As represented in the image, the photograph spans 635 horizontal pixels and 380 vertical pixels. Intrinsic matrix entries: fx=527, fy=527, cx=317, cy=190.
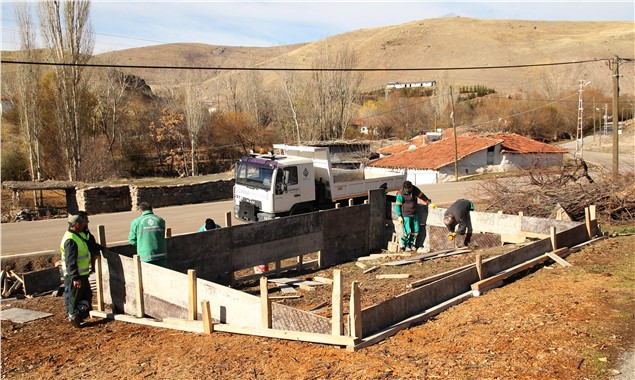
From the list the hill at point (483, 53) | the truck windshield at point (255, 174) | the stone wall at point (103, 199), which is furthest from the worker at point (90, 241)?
the hill at point (483, 53)

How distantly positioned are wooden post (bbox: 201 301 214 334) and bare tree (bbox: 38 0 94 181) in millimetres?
29490

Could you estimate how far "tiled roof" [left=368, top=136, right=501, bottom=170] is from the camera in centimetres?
4019

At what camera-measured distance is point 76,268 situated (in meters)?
7.89

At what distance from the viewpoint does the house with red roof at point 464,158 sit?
39.6m

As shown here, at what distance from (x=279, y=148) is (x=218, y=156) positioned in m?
34.9

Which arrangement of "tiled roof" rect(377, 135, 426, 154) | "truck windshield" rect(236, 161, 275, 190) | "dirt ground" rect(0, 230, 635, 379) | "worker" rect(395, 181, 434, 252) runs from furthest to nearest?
"tiled roof" rect(377, 135, 426, 154), "truck windshield" rect(236, 161, 275, 190), "worker" rect(395, 181, 434, 252), "dirt ground" rect(0, 230, 635, 379)

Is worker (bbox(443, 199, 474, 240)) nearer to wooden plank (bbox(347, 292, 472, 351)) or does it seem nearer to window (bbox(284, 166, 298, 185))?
window (bbox(284, 166, 298, 185))

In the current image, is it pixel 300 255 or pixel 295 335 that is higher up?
pixel 295 335

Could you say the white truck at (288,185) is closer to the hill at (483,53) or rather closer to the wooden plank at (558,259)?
the wooden plank at (558,259)

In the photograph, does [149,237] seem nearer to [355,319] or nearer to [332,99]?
[355,319]

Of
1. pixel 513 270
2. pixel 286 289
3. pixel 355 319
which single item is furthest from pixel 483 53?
pixel 355 319

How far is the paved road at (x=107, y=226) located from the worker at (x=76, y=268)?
7844 mm

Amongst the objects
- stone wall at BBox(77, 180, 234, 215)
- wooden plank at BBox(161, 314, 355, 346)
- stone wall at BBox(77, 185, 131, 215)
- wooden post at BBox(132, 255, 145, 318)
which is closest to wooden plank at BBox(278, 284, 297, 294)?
wooden post at BBox(132, 255, 145, 318)

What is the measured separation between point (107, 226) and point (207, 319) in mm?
13854
